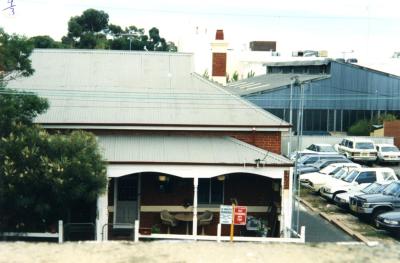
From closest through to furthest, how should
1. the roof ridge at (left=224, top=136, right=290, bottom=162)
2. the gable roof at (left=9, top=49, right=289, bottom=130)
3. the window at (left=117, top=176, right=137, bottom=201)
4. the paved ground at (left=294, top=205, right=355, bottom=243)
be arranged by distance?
1. the roof ridge at (left=224, top=136, right=290, bottom=162)
2. the paved ground at (left=294, top=205, right=355, bottom=243)
3. the gable roof at (left=9, top=49, right=289, bottom=130)
4. the window at (left=117, top=176, right=137, bottom=201)

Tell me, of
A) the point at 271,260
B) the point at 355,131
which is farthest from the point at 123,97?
the point at 355,131

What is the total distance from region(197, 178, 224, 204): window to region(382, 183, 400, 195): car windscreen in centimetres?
640

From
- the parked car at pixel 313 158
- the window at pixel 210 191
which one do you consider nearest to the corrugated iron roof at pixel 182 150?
the window at pixel 210 191

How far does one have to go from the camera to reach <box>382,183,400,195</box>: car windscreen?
2328 centimetres

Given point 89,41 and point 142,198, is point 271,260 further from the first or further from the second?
point 89,41

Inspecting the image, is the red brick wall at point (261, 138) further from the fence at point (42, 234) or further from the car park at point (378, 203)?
the fence at point (42, 234)

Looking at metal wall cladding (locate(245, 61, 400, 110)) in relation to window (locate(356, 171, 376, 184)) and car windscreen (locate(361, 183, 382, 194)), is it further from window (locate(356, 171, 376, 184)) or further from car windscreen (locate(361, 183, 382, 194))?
car windscreen (locate(361, 183, 382, 194))

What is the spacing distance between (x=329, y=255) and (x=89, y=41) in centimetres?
8792

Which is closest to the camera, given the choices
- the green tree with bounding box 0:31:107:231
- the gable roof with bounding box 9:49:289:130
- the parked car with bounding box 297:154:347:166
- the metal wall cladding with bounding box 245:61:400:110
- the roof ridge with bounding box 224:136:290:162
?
the green tree with bounding box 0:31:107:231

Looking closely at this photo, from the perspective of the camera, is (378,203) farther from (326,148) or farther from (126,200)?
(326,148)

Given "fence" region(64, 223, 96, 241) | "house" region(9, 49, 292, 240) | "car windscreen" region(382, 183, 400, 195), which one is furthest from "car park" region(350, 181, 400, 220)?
"fence" region(64, 223, 96, 241)

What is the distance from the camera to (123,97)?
22766 mm

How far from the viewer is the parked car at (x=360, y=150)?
40906 millimetres

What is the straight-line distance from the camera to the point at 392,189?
77.2 ft
